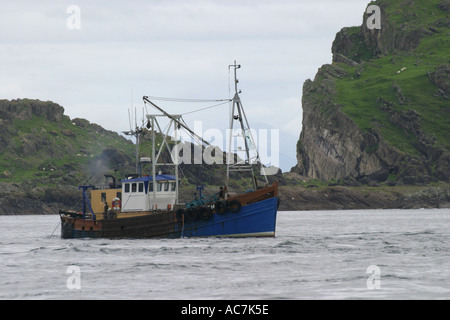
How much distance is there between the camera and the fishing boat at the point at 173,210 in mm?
56531

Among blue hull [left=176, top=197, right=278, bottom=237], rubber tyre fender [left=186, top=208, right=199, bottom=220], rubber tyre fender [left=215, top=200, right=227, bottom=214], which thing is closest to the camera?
rubber tyre fender [left=215, top=200, right=227, bottom=214]

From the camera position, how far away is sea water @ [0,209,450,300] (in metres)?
32.9

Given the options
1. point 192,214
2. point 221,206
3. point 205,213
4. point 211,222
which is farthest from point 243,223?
point 192,214

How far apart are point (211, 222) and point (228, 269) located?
1706 centimetres

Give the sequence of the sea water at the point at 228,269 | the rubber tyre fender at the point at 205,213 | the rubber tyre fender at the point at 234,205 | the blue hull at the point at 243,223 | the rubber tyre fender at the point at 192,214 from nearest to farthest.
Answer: the sea water at the point at 228,269
the rubber tyre fender at the point at 234,205
the blue hull at the point at 243,223
the rubber tyre fender at the point at 205,213
the rubber tyre fender at the point at 192,214

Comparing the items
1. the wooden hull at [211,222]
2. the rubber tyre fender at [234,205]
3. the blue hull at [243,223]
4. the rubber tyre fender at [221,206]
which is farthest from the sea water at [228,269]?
the rubber tyre fender at [234,205]

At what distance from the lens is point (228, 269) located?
40.3 m

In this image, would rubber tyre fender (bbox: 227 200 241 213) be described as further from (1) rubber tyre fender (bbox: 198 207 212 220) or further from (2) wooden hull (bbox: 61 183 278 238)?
(1) rubber tyre fender (bbox: 198 207 212 220)

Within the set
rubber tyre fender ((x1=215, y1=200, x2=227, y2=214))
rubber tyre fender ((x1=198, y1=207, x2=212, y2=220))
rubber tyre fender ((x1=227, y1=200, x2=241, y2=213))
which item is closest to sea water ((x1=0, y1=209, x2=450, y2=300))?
rubber tyre fender ((x1=198, y1=207, x2=212, y2=220))

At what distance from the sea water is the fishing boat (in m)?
1.09

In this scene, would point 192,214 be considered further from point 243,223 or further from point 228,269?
point 228,269

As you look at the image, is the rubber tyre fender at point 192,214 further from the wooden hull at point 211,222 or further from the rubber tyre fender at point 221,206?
the rubber tyre fender at point 221,206
